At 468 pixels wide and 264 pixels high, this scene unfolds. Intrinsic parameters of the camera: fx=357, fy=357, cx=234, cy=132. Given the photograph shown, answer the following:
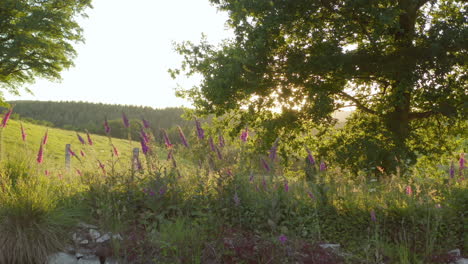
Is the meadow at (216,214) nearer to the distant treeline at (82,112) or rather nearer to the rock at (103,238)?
the rock at (103,238)

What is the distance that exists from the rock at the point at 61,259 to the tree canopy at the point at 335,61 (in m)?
6.56

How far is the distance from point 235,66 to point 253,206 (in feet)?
17.9

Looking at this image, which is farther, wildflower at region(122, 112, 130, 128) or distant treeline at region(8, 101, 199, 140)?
distant treeline at region(8, 101, 199, 140)

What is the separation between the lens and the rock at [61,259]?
508cm

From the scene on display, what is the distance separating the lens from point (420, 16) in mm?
11867

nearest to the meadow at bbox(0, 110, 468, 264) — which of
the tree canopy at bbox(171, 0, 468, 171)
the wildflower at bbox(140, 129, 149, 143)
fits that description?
the wildflower at bbox(140, 129, 149, 143)

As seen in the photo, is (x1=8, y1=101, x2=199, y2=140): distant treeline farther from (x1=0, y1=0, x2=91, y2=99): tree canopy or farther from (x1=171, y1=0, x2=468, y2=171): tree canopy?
(x1=171, y1=0, x2=468, y2=171): tree canopy

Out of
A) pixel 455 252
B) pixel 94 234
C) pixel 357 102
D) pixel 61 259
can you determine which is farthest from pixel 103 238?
pixel 357 102

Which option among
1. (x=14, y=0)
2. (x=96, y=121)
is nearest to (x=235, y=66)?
(x=14, y=0)

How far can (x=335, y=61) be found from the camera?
33.3 feet

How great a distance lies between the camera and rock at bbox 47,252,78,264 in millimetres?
5078

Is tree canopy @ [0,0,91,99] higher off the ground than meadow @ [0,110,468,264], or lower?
higher

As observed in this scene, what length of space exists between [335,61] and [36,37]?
19688 mm

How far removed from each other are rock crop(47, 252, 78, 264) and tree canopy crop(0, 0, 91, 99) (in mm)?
19440
